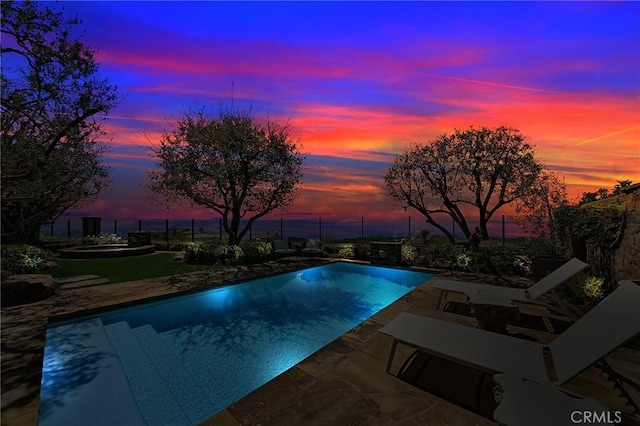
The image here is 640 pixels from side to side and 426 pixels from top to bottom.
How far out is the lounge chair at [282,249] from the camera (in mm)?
13711

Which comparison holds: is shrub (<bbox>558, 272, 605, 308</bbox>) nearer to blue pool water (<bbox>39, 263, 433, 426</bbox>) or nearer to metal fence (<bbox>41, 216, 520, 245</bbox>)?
blue pool water (<bbox>39, 263, 433, 426</bbox>)

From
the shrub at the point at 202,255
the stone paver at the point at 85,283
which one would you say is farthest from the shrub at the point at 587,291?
the stone paver at the point at 85,283

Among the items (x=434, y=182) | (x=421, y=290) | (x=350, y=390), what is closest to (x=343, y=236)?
(x=434, y=182)

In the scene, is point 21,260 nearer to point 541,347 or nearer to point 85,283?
point 85,283

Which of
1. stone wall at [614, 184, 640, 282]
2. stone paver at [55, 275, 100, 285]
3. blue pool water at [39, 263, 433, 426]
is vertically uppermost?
stone wall at [614, 184, 640, 282]

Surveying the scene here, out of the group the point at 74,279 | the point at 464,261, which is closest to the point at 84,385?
the point at 74,279

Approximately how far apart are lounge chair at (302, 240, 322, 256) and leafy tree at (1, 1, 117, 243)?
9525mm

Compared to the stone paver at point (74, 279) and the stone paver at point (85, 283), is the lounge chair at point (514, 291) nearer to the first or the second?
the stone paver at point (85, 283)

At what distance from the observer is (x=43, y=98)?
7.41 metres

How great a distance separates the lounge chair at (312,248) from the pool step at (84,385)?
31.7 ft

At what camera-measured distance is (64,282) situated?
8.55m

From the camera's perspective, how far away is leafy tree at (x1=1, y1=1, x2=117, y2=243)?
658 cm

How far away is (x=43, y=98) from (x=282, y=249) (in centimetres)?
978

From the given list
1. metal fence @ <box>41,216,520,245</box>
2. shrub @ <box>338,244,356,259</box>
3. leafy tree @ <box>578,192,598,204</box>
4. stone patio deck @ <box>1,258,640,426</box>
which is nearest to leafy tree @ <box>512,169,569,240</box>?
metal fence @ <box>41,216,520,245</box>
